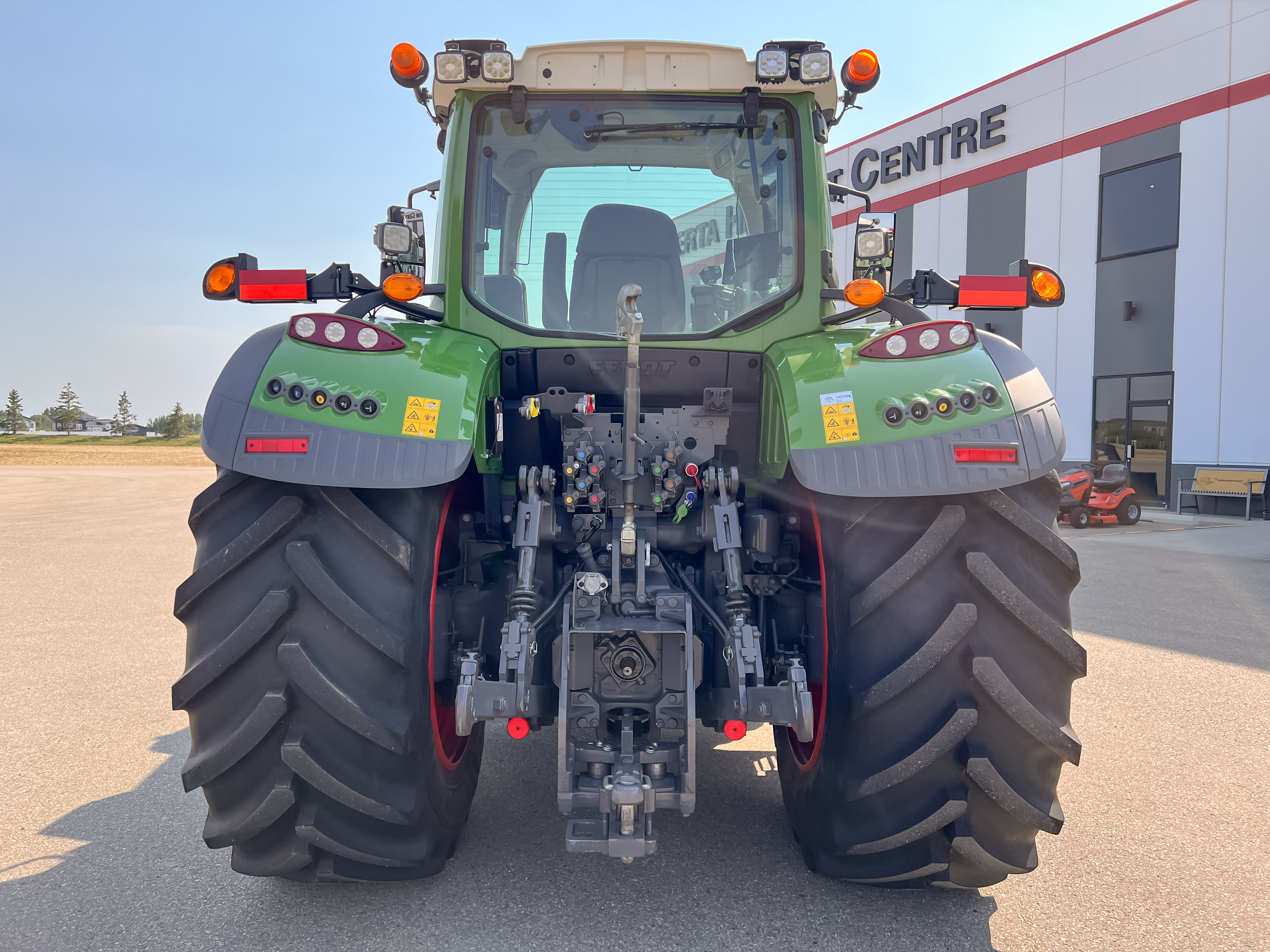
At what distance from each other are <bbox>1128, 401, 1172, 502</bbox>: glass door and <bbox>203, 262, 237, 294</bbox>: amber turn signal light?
1642cm

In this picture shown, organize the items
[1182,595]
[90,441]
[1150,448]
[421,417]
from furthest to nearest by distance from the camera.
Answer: [90,441] < [1150,448] < [1182,595] < [421,417]

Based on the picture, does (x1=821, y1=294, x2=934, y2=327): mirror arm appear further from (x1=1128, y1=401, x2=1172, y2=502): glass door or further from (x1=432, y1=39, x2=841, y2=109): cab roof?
(x1=1128, y1=401, x2=1172, y2=502): glass door

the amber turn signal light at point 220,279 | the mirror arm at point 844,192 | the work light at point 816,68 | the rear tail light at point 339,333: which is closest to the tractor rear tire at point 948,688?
the rear tail light at point 339,333

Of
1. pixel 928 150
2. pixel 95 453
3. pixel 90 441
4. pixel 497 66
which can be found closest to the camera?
pixel 497 66

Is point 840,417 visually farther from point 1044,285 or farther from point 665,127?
point 665,127

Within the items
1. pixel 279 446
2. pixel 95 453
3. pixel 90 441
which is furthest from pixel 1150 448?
pixel 90 441

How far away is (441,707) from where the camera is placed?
7.44 feet

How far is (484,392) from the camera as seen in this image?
232cm

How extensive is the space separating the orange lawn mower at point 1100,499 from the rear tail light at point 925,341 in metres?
11.9

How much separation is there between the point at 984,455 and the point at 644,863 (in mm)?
1558

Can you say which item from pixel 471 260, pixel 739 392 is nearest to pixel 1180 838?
pixel 739 392

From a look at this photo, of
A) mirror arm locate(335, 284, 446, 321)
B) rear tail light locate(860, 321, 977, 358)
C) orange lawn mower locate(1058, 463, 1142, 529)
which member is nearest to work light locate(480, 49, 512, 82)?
mirror arm locate(335, 284, 446, 321)

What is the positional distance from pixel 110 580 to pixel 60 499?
447 inches

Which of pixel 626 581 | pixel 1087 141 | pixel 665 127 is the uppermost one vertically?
pixel 1087 141
